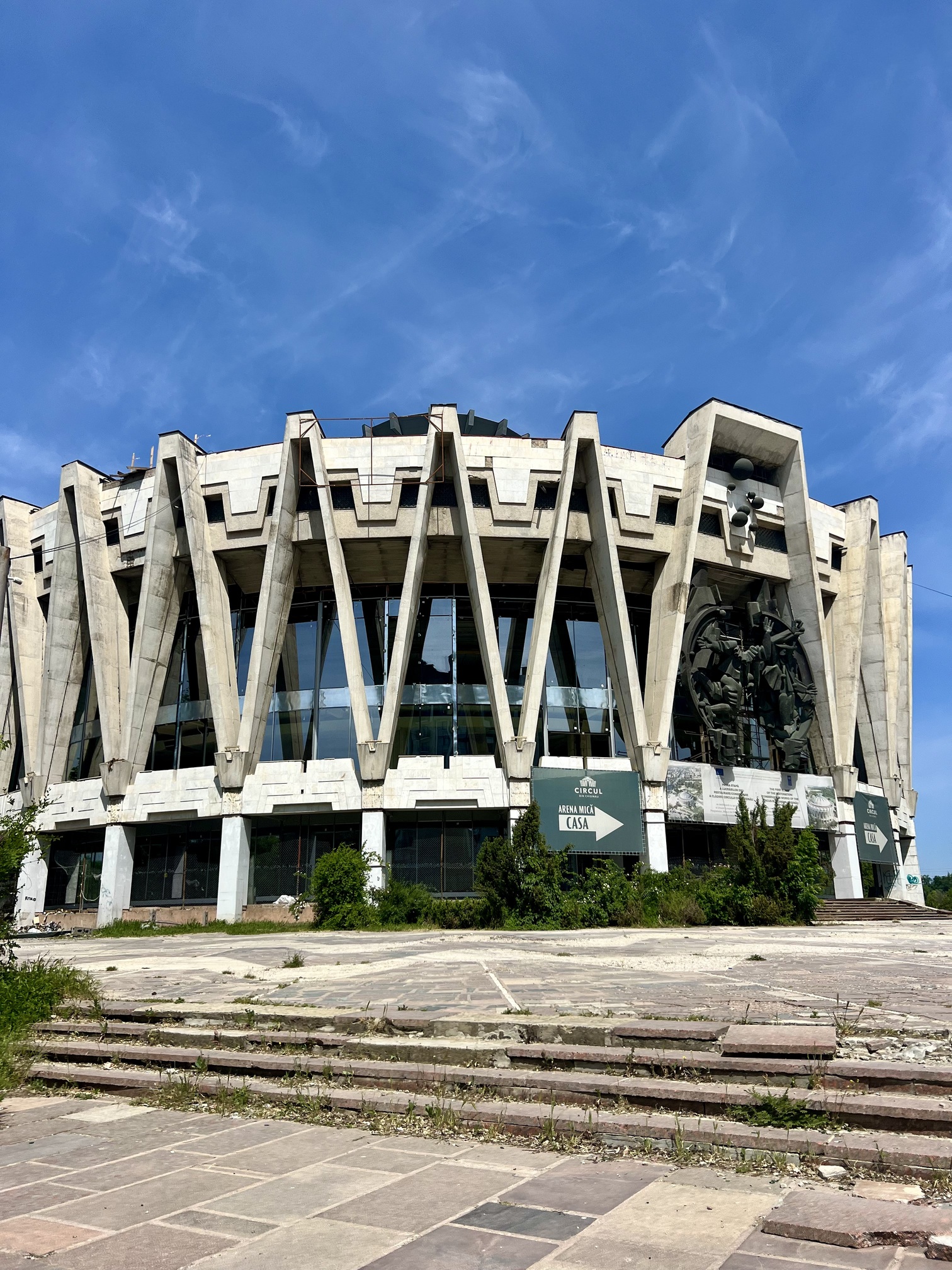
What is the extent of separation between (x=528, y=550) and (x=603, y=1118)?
32.9 metres

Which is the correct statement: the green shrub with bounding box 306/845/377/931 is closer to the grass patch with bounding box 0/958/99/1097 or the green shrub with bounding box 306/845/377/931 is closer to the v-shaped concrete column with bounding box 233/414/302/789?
the v-shaped concrete column with bounding box 233/414/302/789

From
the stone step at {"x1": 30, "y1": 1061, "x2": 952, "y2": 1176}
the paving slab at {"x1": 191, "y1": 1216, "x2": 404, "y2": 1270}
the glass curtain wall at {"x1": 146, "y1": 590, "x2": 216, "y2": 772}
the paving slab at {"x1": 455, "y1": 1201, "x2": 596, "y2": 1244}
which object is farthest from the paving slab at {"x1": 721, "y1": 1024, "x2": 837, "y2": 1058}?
the glass curtain wall at {"x1": 146, "y1": 590, "x2": 216, "y2": 772}

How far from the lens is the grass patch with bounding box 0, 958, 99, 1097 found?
23.6 feet

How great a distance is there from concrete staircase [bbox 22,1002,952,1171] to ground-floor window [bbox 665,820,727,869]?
108 ft

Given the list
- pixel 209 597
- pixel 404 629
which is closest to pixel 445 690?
pixel 404 629

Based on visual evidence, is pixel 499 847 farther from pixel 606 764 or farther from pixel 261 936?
pixel 606 764

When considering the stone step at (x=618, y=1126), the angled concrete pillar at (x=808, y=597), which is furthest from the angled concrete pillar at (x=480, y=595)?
the stone step at (x=618, y=1126)

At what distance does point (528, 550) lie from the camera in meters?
37.7

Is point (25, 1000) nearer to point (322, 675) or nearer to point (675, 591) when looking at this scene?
point (322, 675)

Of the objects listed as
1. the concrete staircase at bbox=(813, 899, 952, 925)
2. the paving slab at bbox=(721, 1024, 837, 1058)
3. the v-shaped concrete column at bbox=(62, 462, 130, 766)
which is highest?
the v-shaped concrete column at bbox=(62, 462, 130, 766)

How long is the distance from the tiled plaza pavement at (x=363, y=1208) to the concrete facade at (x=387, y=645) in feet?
91.5

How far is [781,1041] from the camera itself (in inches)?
244

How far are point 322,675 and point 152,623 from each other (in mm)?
7521

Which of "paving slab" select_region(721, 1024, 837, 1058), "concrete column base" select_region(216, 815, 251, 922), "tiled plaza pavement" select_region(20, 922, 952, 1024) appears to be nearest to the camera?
"paving slab" select_region(721, 1024, 837, 1058)
